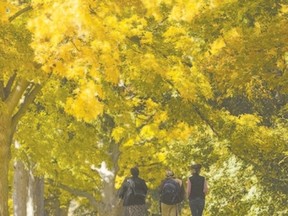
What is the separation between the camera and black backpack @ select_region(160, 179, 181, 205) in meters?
15.5

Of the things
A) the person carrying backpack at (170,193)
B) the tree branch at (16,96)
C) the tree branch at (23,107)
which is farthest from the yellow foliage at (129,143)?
the tree branch at (16,96)

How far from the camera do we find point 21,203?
24.2 meters

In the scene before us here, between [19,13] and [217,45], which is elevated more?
[19,13]

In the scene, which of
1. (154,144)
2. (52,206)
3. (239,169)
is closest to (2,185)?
(239,169)

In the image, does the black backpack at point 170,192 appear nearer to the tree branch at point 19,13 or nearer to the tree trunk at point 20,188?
the tree branch at point 19,13

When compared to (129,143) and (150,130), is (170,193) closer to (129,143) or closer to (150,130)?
(150,130)

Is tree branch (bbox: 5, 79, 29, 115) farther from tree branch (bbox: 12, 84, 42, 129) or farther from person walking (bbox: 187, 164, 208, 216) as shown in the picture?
person walking (bbox: 187, 164, 208, 216)

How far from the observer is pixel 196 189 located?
49.6 feet

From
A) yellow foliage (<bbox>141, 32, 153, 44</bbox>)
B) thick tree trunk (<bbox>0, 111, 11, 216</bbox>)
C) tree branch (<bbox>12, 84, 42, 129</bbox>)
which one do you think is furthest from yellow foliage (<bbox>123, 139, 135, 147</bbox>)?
yellow foliage (<bbox>141, 32, 153, 44</bbox>)

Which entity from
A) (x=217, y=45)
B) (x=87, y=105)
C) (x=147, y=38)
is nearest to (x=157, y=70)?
(x=147, y=38)

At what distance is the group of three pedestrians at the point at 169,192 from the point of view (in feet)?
49.5

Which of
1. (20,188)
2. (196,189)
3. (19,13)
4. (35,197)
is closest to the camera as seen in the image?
(19,13)

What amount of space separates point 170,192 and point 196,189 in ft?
2.22

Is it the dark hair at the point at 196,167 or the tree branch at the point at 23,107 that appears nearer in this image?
the tree branch at the point at 23,107
